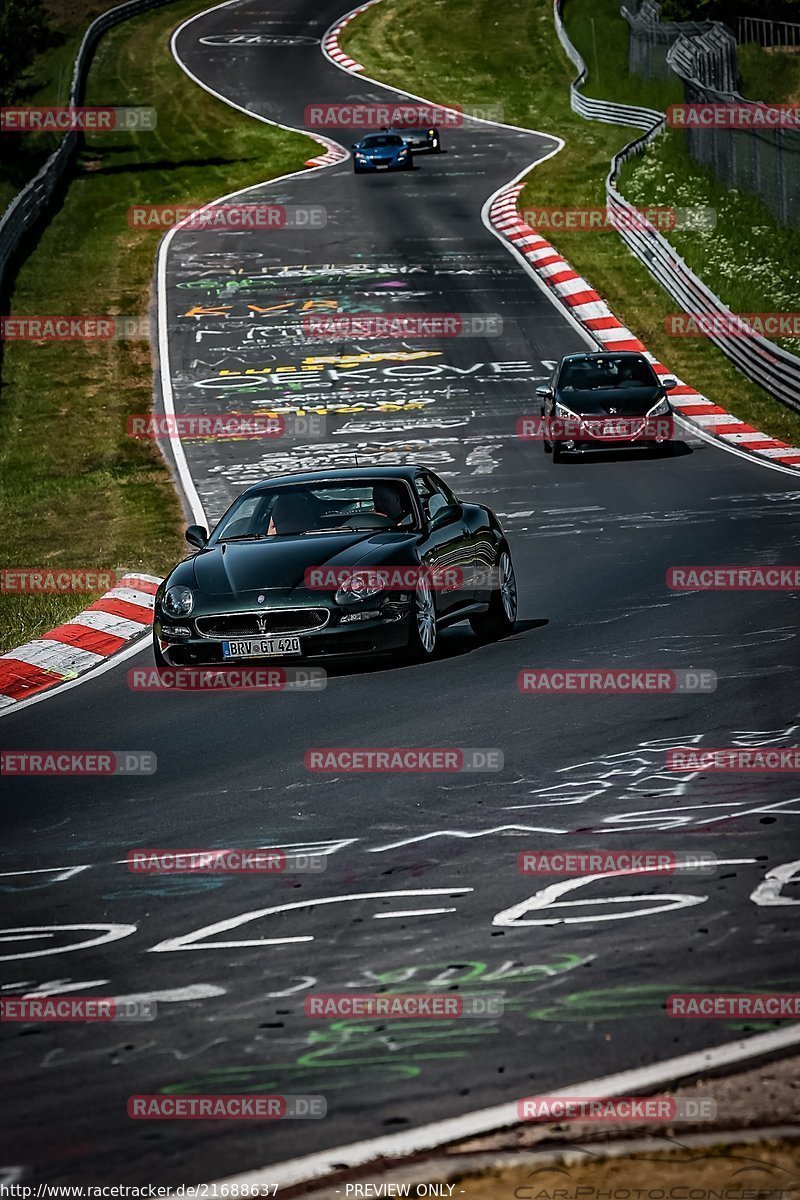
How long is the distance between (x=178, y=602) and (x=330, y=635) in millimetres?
1068

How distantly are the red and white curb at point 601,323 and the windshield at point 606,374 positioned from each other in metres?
0.89

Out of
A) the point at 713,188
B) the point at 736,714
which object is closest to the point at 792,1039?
the point at 736,714

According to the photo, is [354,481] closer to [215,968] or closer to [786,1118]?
[215,968]

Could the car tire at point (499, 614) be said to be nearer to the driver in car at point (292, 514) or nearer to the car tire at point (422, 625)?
the car tire at point (422, 625)

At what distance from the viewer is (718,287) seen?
33594 mm

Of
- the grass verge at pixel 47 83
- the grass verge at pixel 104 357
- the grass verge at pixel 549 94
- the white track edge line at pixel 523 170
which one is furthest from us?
the grass verge at pixel 47 83

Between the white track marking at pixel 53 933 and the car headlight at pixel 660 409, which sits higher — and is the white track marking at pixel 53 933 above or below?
above

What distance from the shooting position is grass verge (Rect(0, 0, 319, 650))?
20172 mm

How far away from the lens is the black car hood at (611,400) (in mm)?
24547

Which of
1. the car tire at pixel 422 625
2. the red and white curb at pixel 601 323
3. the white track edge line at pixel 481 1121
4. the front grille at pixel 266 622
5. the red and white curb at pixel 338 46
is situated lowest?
the red and white curb at pixel 601 323

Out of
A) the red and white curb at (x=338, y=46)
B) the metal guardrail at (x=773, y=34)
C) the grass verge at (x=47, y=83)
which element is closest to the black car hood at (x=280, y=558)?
the grass verge at (x=47, y=83)

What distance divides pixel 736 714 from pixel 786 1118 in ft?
18.1

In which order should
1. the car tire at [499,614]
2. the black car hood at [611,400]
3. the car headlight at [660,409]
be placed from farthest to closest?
the black car hood at [611,400]
the car headlight at [660,409]
the car tire at [499,614]

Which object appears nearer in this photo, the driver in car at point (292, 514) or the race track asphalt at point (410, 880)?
the race track asphalt at point (410, 880)
